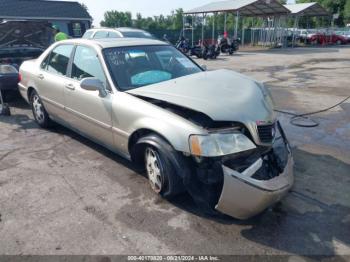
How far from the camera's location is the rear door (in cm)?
469

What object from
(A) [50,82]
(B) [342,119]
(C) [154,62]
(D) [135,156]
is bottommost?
(B) [342,119]

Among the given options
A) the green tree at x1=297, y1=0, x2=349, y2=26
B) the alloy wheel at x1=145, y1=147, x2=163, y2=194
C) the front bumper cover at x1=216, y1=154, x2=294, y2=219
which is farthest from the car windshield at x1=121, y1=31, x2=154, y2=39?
the green tree at x1=297, y1=0, x2=349, y2=26

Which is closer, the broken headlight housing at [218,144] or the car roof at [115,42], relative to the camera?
the broken headlight housing at [218,144]

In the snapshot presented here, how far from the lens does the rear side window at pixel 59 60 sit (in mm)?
4684

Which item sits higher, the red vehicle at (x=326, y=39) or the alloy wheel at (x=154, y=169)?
the alloy wheel at (x=154, y=169)

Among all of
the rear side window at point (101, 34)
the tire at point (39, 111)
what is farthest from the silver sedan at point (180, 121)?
the rear side window at point (101, 34)

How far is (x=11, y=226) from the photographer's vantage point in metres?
3.07

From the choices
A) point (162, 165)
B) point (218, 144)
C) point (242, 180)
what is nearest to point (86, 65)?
point (162, 165)

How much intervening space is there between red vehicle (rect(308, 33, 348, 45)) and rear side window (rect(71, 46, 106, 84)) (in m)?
33.4

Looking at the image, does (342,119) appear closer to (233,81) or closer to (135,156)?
(233,81)

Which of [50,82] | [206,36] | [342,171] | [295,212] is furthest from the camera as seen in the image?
[206,36]

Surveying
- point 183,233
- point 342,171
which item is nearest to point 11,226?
point 183,233

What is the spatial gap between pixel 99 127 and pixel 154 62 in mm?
1139

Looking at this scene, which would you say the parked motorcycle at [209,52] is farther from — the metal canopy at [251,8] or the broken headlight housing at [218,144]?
the broken headlight housing at [218,144]
